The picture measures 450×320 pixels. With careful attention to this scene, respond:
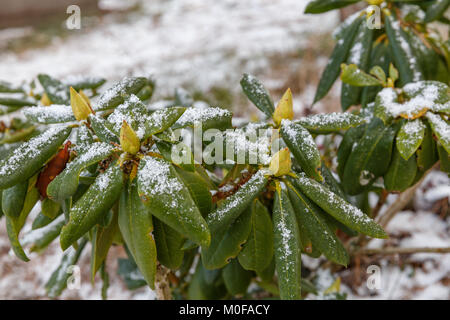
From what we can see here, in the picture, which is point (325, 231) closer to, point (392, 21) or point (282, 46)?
point (392, 21)

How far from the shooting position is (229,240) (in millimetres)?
802

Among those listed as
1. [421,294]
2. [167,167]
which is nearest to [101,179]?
[167,167]

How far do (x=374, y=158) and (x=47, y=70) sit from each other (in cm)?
354

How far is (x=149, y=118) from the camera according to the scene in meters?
0.69

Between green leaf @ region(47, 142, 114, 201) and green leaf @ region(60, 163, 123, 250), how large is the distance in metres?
0.03

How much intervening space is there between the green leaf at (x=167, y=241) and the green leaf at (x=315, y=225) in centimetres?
24

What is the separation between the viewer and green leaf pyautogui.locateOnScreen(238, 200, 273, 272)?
806 mm

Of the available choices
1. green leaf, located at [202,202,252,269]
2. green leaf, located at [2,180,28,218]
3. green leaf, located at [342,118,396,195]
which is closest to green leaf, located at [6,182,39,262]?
green leaf, located at [2,180,28,218]

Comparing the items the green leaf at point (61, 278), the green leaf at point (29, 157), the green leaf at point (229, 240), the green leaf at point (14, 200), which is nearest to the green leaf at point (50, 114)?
the green leaf at point (29, 157)

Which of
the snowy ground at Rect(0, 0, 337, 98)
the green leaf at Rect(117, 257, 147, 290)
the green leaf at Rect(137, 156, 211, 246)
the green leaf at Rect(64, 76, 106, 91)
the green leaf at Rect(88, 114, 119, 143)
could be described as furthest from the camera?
the snowy ground at Rect(0, 0, 337, 98)

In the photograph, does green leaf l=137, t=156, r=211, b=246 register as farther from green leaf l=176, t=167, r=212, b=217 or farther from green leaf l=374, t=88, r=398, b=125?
green leaf l=374, t=88, r=398, b=125

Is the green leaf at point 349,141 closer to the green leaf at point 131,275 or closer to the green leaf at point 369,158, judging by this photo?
the green leaf at point 369,158

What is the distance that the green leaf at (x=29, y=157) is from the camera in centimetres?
68
